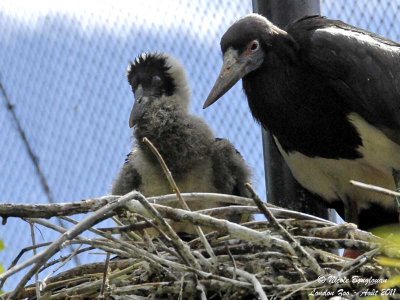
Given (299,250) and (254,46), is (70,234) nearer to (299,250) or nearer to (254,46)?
(299,250)

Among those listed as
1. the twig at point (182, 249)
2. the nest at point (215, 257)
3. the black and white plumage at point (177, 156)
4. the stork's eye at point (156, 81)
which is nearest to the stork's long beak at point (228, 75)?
the black and white plumage at point (177, 156)

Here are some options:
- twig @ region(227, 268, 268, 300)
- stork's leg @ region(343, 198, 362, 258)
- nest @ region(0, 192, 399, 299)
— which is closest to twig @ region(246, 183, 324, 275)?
nest @ region(0, 192, 399, 299)

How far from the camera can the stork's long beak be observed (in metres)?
4.34

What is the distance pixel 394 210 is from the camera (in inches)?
197

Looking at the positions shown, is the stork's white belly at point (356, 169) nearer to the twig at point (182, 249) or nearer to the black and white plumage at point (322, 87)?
the black and white plumage at point (322, 87)

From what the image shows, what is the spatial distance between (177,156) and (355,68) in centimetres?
83

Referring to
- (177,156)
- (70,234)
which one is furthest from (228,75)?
(70,234)

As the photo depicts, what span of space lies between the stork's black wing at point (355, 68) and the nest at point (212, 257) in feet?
2.92

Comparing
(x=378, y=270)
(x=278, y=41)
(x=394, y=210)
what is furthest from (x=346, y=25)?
(x=378, y=270)

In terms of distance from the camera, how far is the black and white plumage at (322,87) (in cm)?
446

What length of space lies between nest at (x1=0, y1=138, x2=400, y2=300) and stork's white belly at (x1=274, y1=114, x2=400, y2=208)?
93cm

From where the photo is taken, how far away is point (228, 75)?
175 inches

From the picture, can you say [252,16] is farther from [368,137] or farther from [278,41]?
[368,137]

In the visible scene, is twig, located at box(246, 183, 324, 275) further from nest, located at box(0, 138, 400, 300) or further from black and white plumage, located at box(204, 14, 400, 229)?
black and white plumage, located at box(204, 14, 400, 229)
